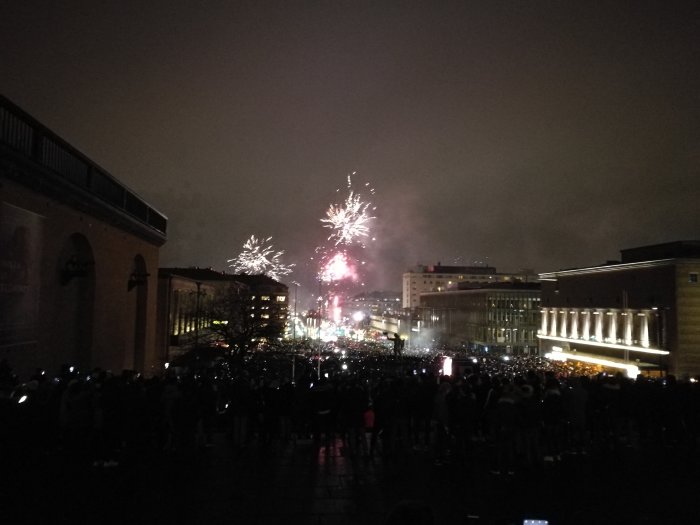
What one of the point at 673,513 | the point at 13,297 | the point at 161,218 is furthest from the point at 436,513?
the point at 161,218

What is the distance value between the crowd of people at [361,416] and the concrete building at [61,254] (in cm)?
235

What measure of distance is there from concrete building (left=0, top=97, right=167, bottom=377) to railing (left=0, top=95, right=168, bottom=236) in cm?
3

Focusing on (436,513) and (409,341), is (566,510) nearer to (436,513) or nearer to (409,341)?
(436,513)

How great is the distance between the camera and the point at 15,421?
914 centimetres

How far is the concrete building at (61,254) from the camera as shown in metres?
A: 12.8

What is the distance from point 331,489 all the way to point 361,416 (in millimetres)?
2171

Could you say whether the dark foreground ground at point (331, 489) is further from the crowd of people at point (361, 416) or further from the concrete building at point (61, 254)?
the concrete building at point (61, 254)

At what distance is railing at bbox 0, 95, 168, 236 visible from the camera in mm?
12616

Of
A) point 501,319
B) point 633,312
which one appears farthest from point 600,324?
point 501,319

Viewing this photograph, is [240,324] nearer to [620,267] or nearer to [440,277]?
[620,267]

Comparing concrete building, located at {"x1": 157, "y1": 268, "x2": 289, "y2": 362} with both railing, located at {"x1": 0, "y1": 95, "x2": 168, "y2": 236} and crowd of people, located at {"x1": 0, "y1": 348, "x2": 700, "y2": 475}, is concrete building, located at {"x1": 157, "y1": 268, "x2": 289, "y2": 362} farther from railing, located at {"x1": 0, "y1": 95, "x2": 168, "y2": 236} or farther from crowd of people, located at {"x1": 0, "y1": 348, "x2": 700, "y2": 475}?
crowd of people, located at {"x1": 0, "y1": 348, "x2": 700, "y2": 475}

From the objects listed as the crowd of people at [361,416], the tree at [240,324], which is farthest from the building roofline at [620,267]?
the crowd of people at [361,416]

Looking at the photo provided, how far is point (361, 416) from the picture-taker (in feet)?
35.6

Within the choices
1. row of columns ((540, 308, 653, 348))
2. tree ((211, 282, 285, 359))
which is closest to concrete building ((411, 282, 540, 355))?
row of columns ((540, 308, 653, 348))
